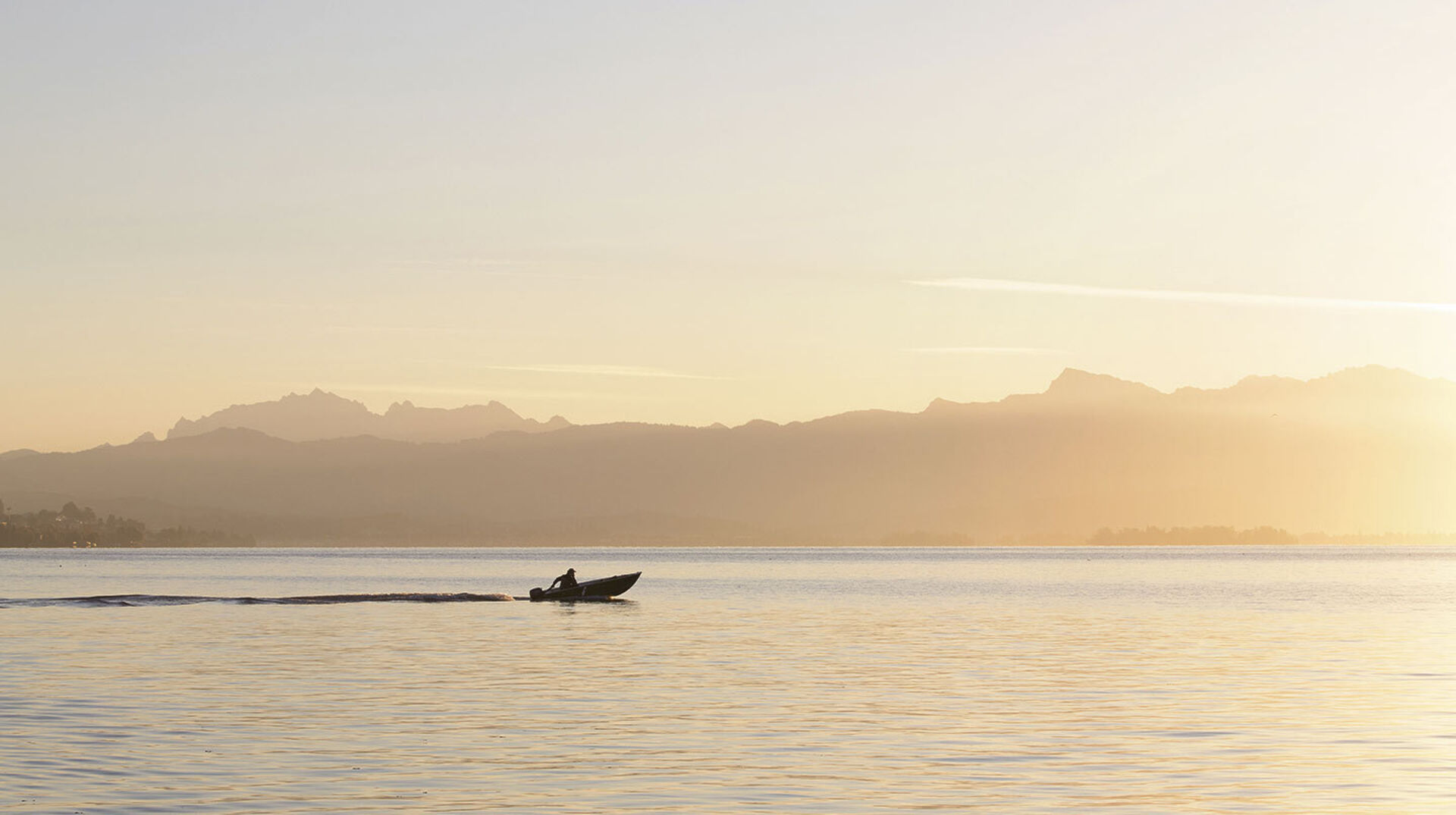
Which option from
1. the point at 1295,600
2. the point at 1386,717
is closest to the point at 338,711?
the point at 1386,717

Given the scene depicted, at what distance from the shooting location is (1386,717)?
1720 inches

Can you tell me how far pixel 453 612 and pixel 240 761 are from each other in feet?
238

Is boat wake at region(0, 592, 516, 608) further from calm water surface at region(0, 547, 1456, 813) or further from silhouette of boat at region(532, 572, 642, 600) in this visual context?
calm water surface at region(0, 547, 1456, 813)

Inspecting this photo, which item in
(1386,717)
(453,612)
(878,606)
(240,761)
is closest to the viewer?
(240,761)

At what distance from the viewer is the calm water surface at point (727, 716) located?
3147 cm

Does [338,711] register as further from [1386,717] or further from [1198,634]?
A: [1198,634]

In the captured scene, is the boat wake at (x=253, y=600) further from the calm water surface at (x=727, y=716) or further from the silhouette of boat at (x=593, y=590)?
the calm water surface at (x=727, y=716)

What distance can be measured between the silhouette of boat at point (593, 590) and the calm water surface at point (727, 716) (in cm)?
2901

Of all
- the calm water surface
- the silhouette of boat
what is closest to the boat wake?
the silhouette of boat

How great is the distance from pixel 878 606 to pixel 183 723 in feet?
263

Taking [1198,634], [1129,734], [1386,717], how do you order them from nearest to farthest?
1. [1129,734]
2. [1386,717]
3. [1198,634]

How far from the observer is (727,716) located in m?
43.7

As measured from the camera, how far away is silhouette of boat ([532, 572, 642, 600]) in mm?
122312

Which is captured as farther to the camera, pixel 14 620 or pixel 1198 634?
pixel 14 620
